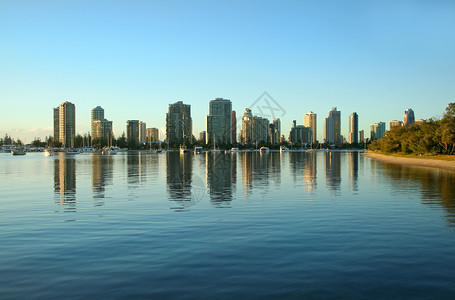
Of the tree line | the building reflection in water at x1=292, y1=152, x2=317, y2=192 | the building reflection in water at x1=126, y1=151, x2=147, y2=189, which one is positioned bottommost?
the building reflection in water at x1=292, y1=152, x2=317, y2=192

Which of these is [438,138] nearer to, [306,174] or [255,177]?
[306,174]

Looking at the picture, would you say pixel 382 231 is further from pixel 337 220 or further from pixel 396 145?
pixel 396 145

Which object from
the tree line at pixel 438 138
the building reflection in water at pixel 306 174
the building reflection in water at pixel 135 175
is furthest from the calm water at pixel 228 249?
the tree line at pixel 438 138

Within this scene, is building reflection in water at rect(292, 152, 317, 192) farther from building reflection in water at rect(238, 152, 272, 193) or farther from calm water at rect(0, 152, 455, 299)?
calm water at rect(0, 152, 455, 299)

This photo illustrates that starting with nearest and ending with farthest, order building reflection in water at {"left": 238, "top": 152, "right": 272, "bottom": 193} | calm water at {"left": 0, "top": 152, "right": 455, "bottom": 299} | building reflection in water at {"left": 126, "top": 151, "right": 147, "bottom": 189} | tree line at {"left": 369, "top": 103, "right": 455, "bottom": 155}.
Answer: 1. calm water at {"left": 0, "top": 152, "right": 455, "bottom": 299}
2. building reflection in water at {"left": 238, "top": 152, "right": 272, "bottom": 193}
3. building reflection in water at {"left": 126, "top": 151, "right": 147, "bottom": 189}
4. tree line at {"left": 369, "top": 103, "right": 455, "bottom": 155}

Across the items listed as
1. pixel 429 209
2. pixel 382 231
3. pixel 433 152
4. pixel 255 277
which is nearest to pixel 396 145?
pixel 433 152

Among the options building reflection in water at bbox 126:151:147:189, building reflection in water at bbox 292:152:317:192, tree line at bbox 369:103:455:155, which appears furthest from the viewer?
tree line at bbox 369:103:455:155

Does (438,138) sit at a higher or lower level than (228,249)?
higher

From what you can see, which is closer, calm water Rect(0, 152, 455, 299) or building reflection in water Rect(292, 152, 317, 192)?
calm water Rect(0, 152, 455, 299)

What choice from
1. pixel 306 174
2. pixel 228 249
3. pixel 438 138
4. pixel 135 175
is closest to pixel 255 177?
pixel 306 174

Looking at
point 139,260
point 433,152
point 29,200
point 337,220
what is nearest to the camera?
point 139,260

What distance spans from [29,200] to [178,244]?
776 inches

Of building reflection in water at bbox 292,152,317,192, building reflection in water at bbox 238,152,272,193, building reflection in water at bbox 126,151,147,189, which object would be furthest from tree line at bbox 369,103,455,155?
building reflection in water at bbox 126,151,147,189

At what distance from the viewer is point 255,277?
11961 mm
